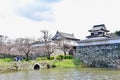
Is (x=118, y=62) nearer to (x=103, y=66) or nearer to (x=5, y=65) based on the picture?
(x=103, y=66)

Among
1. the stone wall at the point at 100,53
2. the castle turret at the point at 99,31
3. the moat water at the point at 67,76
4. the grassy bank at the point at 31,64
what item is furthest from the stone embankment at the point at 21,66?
the castle turret at the point at 99,31

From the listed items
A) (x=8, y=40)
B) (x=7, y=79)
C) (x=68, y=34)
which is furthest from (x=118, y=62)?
(x=8, y=40)

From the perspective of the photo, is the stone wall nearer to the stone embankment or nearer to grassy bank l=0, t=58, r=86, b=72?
grassy bank l=0, t=58, r=86, b=72

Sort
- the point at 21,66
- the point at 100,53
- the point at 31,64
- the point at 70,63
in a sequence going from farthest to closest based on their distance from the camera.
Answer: the point at 70,63 → the point at 100,53 → the point at 31,64 → the point at 21,66

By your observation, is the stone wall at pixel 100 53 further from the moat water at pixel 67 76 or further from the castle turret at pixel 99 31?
the castle turret at pixel 99 31

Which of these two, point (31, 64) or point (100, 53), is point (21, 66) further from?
point (100, 53)

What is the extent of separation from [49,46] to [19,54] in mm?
8258

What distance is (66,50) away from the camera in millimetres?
57625

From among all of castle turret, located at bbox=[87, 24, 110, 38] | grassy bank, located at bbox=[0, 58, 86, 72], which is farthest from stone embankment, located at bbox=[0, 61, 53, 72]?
castle turret, located at bbox=[87, 24, 110, 38]

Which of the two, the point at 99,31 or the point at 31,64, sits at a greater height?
the point at 99,31

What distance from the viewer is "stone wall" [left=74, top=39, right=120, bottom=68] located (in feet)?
140

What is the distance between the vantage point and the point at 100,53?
148ft

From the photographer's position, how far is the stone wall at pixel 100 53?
42.6 meters

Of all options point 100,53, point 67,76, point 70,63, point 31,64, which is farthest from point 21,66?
point 67,76
